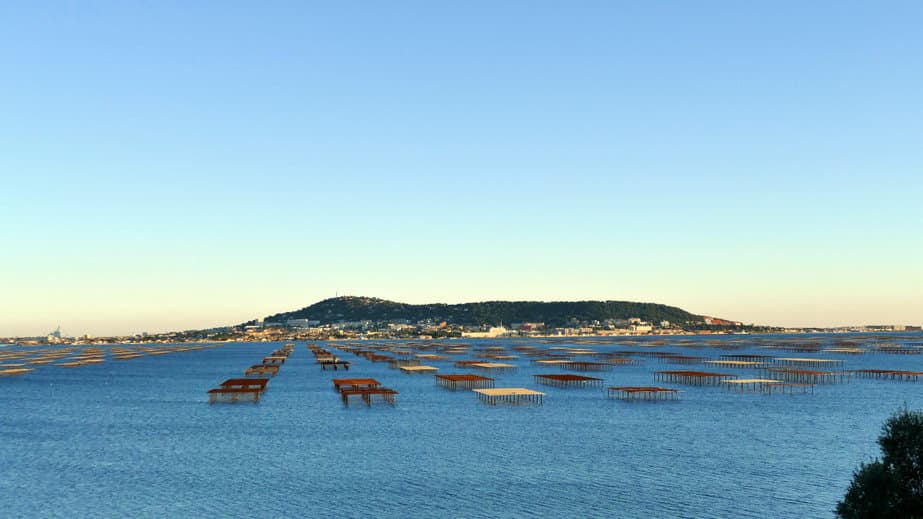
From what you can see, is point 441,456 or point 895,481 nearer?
point 895,481

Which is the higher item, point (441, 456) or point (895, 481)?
point (895, 481)

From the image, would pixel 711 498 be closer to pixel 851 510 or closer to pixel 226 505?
pixel 851 510

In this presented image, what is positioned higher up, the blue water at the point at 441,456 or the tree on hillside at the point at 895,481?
the tree on hillside at the point at 895,481

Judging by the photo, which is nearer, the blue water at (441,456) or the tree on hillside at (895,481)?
the tree on hillside at (895,481)

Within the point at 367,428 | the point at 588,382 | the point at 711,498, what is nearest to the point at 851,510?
the point at 711,498
